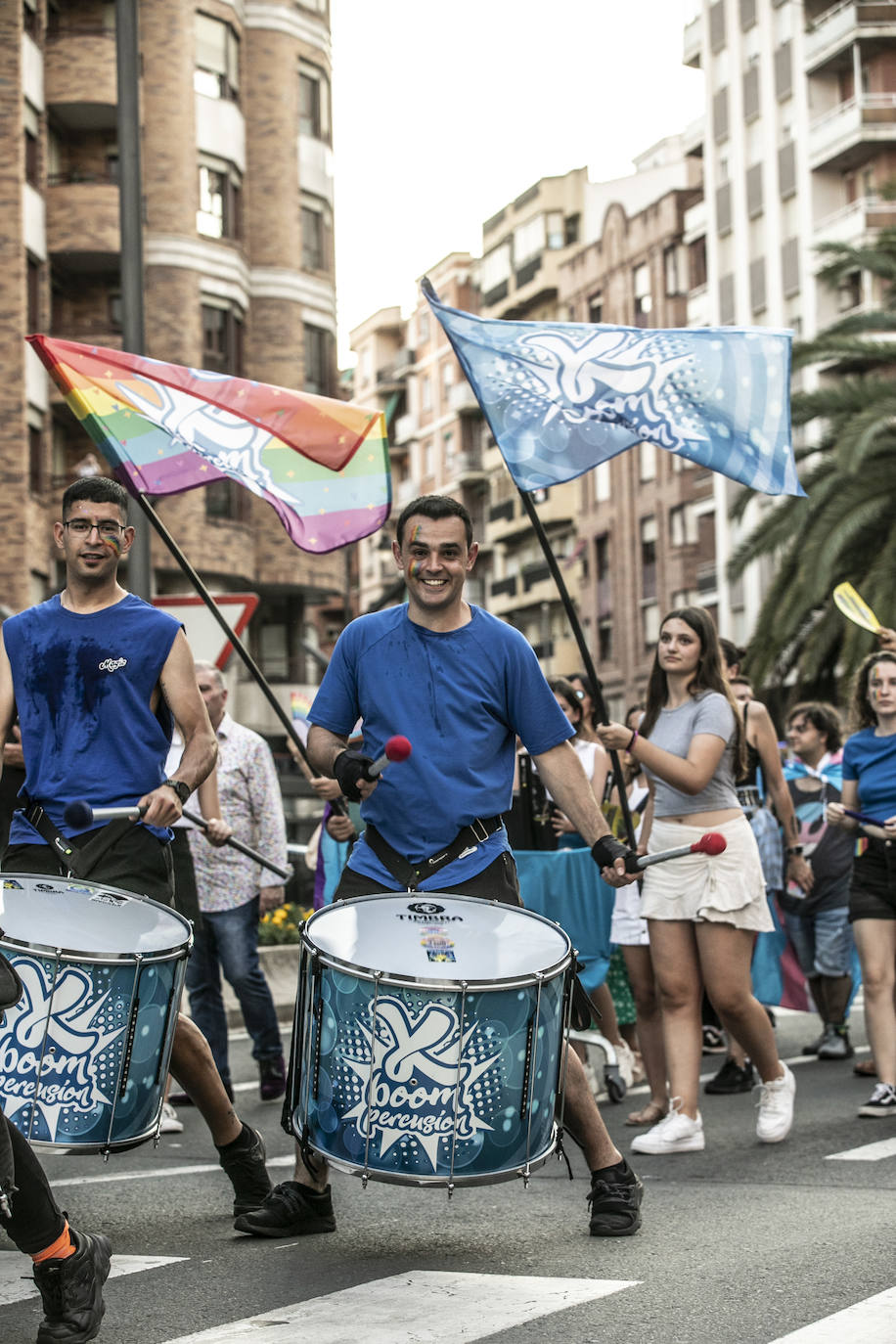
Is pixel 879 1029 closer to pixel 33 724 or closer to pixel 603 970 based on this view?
pixel 603 970

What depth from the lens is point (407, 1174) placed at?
199 inches

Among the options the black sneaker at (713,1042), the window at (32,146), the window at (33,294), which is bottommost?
the black sneaker at (713,1042)

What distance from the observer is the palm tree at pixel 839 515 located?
1043 inches

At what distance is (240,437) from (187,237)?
31.5 meters

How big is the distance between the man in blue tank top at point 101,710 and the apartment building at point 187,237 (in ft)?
91.1

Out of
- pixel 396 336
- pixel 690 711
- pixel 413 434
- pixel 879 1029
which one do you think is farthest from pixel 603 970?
pixel 396 336

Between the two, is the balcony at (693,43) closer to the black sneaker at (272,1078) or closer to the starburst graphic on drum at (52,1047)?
the black sneaker at (272,1078)

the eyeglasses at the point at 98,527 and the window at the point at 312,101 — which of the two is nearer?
the eyeglasses at the point at 98,527

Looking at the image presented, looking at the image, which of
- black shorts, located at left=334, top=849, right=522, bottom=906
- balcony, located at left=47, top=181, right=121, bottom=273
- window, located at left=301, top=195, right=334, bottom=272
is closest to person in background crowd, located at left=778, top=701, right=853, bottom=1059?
black shorts, located at left=334, top=849, right=522, bottom=906

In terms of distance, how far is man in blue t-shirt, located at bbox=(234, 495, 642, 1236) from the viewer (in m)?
5.81

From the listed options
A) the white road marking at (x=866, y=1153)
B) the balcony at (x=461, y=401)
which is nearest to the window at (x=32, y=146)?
the white road marking at (x=866, y=1153)

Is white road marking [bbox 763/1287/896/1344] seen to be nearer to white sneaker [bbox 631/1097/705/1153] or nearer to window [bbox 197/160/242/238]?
white sneaker [bbox 631/1097/705/1153]

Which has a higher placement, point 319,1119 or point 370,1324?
point 319,1119

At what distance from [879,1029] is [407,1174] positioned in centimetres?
462
